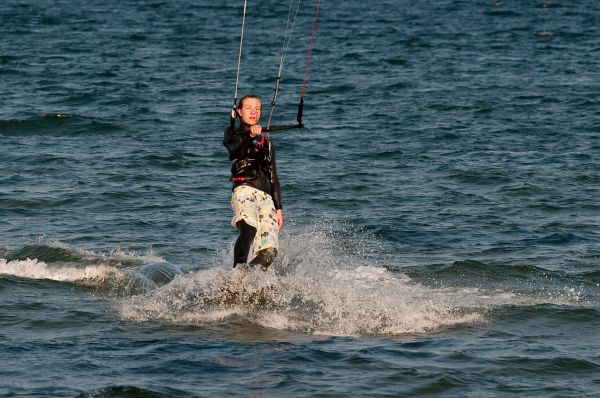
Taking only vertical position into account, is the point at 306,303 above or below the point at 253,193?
below

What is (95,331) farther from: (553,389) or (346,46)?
(346,46)

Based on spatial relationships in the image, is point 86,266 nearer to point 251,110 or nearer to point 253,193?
point 253,193

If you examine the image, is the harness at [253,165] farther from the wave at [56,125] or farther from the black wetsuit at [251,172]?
the wave at [56,125]

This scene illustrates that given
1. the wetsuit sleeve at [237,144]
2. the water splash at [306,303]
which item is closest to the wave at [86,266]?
the water splash at [306,303]

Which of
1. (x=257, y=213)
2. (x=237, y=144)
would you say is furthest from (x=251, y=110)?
(x=257, y=213)

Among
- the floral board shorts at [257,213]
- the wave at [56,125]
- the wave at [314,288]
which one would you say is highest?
the floral board shorts at [257,213]

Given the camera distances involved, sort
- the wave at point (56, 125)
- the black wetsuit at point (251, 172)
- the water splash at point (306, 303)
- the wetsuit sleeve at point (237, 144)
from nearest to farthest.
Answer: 1. the water splash at point (306, 303)
2. the wetsuit sleeve at point (237, 144)
3. the black wetsuit at point (251, 172)
4. the wave at point (56, 125)

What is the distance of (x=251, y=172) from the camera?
38.3ft

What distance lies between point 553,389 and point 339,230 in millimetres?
6484

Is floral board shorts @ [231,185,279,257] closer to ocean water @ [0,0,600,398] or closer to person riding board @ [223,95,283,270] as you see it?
person riding board @ [223,95,283,270]

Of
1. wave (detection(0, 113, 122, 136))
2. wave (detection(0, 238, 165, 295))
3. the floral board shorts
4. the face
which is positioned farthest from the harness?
wave (detection(0, 113, 122, 136))

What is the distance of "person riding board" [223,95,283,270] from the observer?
11469mm

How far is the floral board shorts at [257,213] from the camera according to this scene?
1159cm

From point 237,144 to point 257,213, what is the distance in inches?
29.1
